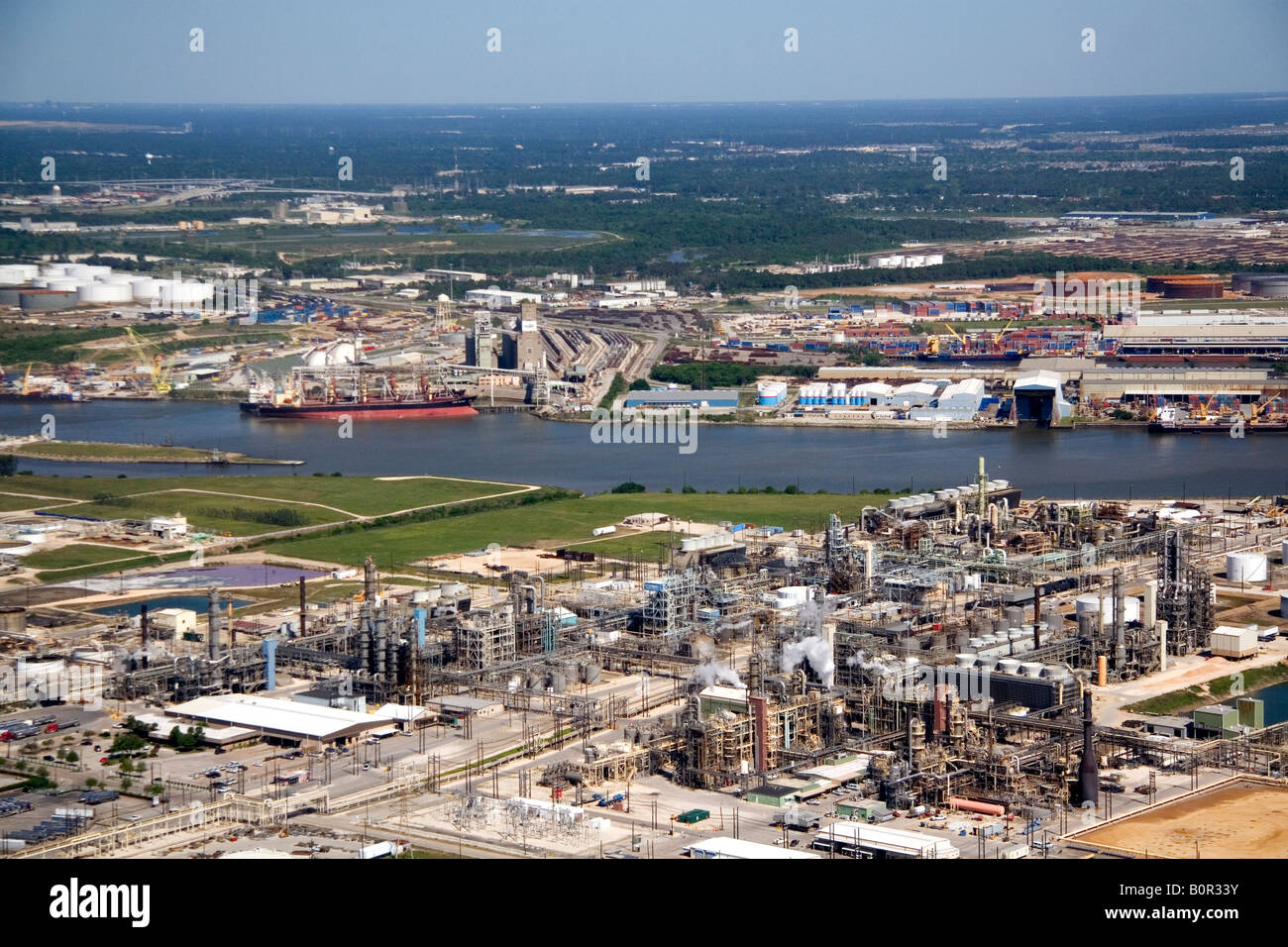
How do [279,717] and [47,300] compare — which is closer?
[279,717]

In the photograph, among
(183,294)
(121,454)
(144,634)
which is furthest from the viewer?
(183,294)

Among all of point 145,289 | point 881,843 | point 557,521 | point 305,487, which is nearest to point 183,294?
point 145,289

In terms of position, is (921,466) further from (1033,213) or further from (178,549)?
(1033,213)

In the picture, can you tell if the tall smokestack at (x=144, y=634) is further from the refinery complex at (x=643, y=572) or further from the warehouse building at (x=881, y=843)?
the warehouse building at (x=881, y=843)

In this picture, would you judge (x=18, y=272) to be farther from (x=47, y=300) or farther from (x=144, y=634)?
(x=144, y=634)

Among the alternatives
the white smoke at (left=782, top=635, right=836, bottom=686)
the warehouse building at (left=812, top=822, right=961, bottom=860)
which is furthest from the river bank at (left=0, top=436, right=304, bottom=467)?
the warehouse building at (left=812, top=822, right=961, bottom=860)

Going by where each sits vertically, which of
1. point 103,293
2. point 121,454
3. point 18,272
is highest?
point 18,272
